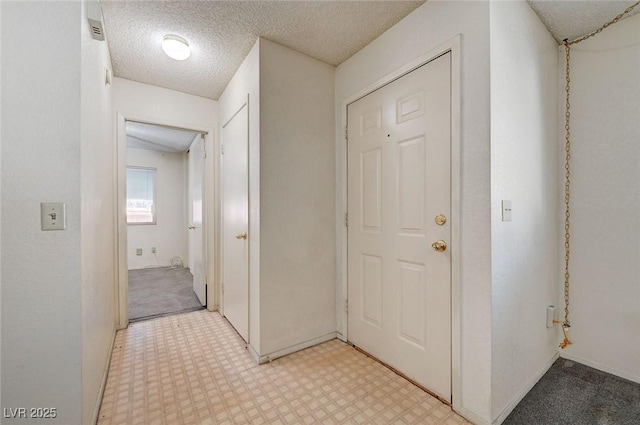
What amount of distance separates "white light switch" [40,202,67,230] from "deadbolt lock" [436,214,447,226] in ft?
5.77

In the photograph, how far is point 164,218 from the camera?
5.39 m

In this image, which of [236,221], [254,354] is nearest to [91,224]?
[236,221]

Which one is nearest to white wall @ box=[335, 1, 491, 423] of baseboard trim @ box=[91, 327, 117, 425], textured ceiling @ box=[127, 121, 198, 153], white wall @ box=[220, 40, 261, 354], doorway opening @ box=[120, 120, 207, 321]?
white wall @ box=[220, 40, 261, 354]

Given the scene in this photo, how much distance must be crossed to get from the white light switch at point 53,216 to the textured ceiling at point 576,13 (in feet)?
8.60

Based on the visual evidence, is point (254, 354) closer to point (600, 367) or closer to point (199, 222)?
point (199, 222)

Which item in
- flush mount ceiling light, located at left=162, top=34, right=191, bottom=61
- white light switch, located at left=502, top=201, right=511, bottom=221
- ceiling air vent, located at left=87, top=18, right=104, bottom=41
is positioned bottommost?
white light switch, located at left=502, top=201, right=511, bottom=221

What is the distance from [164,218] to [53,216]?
4.78 m

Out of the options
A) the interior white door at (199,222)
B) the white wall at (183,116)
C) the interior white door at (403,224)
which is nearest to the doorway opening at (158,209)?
the interior white door at (199,222)

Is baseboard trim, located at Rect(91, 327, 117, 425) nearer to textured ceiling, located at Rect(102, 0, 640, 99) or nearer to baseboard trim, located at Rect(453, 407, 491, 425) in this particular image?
baseboard trim, located at Rect(453, 407, 491, 425)

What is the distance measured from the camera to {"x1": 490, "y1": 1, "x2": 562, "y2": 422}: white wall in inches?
53.9

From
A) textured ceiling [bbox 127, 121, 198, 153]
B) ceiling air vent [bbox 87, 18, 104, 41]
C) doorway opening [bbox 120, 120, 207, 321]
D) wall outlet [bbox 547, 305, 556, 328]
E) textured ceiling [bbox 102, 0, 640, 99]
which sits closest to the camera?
ceiling air vent [bbox 87, 18, 104, 41]

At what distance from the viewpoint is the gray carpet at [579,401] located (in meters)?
1.41

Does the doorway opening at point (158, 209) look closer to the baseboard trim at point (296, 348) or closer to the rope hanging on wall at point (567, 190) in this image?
the baseboard trim at point (296, 348)

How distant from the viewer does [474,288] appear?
1.39 meters
